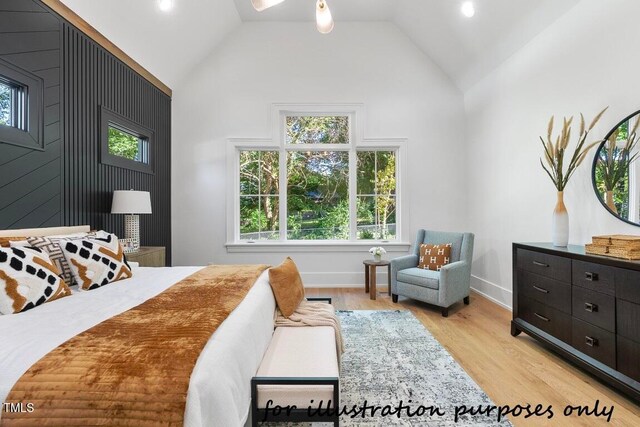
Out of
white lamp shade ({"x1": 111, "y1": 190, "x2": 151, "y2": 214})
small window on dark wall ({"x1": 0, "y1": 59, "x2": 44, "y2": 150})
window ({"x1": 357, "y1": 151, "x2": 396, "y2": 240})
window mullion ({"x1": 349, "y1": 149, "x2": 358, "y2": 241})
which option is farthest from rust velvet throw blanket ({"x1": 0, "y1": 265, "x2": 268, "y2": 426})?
window ({"x1": 357, "y1": 151, "x2": 396, "y2": 240})


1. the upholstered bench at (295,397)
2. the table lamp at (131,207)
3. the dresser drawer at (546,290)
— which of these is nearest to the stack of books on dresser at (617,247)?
the dresser drawer at (546,290)

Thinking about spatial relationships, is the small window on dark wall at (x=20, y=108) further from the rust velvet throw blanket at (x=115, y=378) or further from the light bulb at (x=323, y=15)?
the light bulb at (x=323, y=15)

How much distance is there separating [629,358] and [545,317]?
63 centimetres

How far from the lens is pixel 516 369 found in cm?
222

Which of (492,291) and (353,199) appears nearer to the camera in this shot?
(492,291)

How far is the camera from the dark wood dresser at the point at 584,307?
1.81 m

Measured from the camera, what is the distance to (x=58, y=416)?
89 centimetres

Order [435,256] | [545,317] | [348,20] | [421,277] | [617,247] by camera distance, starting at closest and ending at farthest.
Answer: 1. [617,247]
2. [545,317]
3. [421,277]
4. [435,256]
5. [348,20]

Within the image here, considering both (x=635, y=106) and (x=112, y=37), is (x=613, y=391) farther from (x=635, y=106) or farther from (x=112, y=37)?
(x=112, y=37)

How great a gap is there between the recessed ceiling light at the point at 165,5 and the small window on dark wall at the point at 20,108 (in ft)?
4.95

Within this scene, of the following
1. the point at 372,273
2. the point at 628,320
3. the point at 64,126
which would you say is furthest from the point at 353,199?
the point at 64,126

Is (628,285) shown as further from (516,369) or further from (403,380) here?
(403,380)

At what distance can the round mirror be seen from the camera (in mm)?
2184

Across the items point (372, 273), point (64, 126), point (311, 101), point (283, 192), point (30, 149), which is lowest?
point (372, 273)
